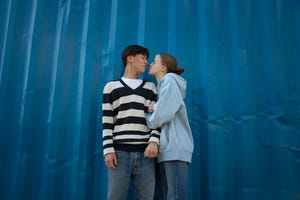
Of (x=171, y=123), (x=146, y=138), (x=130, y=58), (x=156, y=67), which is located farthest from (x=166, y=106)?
(x=130, y=58)

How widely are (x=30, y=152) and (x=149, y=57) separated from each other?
1130mm

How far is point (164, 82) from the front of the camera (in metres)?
1.96

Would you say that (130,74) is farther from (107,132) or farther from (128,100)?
(107,132)

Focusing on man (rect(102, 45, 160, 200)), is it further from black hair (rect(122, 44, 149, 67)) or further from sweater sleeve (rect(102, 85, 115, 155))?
black hair (rect(122, 44, 149, 67))

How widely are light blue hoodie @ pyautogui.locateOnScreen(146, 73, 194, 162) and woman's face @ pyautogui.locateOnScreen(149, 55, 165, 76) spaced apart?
0.18 m

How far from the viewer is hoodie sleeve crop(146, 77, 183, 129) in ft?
6.07

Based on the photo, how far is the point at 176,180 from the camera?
1780 millimetres

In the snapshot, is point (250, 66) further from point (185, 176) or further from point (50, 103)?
point (50, 103)

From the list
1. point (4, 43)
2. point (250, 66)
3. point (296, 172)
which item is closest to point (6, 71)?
point (4, 43)

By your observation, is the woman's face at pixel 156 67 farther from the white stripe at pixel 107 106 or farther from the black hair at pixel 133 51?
the white stripe at pixel 107 106

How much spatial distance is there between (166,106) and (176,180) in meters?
0.43

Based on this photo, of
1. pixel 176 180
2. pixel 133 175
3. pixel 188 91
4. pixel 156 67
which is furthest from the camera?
pixel 188 91

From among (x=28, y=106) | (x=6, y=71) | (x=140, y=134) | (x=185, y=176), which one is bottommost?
(x=185, y=176)

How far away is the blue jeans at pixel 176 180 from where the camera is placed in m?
1.76
